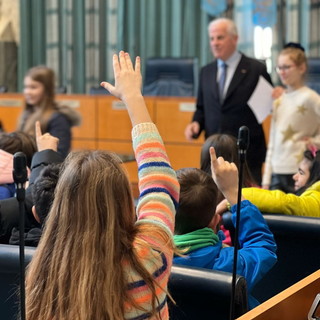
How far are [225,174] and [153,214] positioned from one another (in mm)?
491

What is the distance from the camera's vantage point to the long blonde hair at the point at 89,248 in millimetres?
1464

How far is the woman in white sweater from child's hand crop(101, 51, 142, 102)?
8.61 ft

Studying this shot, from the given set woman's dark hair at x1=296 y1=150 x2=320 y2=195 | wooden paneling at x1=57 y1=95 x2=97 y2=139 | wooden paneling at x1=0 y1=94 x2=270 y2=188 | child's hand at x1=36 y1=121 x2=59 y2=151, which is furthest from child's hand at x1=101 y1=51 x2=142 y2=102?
wooden paneling at x1=57 y1=95 x2=97 y2=139

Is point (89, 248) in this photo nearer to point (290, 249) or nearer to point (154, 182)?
point (154, 182)

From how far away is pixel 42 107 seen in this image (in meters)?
4.38

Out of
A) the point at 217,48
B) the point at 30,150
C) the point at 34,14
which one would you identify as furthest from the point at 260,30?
the point at 30,150

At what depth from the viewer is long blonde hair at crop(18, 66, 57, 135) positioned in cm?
429

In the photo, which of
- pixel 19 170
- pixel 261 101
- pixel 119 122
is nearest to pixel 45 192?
pixel 19 170

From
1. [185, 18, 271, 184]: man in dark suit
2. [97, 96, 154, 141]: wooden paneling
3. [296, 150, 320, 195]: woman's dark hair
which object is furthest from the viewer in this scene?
[97, 96, 154, 141]: wooden paneling

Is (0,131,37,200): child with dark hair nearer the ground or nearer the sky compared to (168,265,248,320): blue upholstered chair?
nearer the sky

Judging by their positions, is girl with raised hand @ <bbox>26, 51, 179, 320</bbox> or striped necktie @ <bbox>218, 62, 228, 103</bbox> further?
striped necktie @ <bbox>218, 62, 228, 103</bbox>

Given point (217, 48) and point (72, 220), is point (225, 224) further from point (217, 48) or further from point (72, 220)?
point (217, 48)

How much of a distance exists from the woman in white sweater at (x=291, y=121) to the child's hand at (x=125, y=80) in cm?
263

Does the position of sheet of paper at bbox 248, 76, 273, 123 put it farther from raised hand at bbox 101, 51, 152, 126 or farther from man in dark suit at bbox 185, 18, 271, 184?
raised hand at bbox 101, 51, 152, 126
